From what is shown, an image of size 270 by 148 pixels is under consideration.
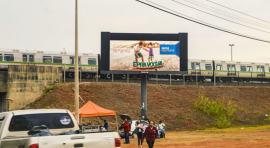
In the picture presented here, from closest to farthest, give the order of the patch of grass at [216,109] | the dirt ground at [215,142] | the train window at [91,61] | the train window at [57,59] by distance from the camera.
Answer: the dirt ground at [215,142] → the patch of grass at [216,109] → the train window at [57,59] → the train window at [91,61]

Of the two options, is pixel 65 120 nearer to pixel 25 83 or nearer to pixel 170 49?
pixel 170 49

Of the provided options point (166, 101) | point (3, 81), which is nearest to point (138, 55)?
point (166, 101)

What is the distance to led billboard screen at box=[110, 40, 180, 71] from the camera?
30.8 m

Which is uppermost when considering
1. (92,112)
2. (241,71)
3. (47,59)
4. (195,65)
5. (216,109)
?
(47,59)

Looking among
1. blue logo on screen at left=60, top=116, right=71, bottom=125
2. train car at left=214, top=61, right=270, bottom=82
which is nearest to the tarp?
blue logo on screen at left=60, top=116, right=71, bottom=125

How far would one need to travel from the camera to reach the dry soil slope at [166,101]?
36438 mm

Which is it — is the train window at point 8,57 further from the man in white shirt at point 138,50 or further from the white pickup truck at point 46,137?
the white pickup truck at point 46,137

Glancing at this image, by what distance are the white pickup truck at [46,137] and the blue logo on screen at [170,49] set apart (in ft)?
76.0

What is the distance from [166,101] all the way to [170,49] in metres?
11.3

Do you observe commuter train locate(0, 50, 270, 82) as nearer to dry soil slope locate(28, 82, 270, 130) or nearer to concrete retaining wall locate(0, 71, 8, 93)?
concrete retaining wall locate(0, 71, 8, 93)

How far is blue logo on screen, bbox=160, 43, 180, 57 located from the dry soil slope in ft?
25.6

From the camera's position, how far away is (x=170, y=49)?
1228 inches

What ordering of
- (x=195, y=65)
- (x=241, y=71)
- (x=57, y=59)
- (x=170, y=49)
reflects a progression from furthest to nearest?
(x=241, y=71), (x=195, y=65), (x=57, y=59), (x=170, y=49)

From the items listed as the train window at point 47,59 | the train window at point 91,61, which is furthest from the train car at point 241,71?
the train window at point 47,59
